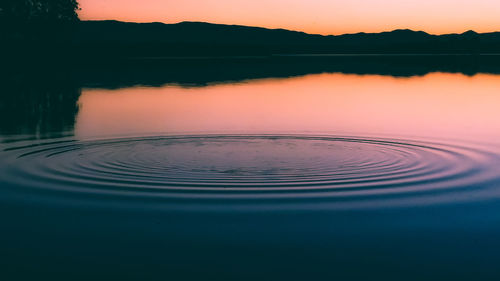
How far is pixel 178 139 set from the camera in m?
20.3

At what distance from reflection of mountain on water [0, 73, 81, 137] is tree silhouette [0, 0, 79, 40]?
3437 centimetres

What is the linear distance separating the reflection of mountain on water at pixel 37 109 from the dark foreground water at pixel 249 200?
0.33 metres

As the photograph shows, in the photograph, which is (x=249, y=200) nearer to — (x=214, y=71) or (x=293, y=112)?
(x=293, y=112)

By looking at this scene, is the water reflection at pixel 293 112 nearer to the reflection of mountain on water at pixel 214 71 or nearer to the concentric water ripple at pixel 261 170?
the concentric water ripple at pixel 261 170

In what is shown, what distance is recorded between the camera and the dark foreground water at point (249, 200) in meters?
8.80

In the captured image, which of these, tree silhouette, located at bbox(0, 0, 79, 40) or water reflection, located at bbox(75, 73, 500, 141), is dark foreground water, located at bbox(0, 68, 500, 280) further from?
tree silhouette, located at bbox(0, 0, 79, 40)

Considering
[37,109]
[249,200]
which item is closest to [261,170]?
[249,200]

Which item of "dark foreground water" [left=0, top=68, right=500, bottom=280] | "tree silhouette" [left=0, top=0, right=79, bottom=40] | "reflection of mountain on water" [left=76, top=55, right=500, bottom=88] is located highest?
"tree silhouette" [left=0, top=0, right=79, bottom=40]

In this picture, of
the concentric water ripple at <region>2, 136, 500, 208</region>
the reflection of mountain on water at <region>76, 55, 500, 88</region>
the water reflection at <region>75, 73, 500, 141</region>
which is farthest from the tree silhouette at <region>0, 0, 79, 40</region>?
the concentric water ripple at <region>2, 136, 500, 208</region>

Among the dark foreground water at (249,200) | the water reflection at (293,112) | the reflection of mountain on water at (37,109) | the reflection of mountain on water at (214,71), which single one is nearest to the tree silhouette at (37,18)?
the reflection of mountain on water at (214,71)

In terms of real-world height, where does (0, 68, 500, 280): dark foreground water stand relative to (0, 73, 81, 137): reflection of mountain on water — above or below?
above

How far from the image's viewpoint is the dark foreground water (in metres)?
8.80

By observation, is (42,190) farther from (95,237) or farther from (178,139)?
(178,139)

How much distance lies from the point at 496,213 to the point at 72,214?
7.11 metres
